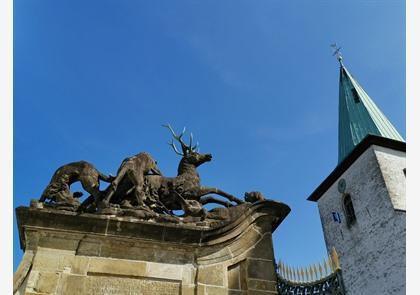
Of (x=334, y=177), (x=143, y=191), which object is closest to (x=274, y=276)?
(x=143, y=191)

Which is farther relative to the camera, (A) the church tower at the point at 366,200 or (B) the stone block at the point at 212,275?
(A) the church tower at the point at 366,200

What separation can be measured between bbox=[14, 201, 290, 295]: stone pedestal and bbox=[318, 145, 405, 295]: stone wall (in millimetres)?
21983

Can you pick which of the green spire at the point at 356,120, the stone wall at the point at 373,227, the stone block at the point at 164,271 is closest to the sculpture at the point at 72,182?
the stone block at the point at 164,271

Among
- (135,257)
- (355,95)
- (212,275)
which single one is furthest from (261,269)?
(355,95)

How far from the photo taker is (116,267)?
4.98 m

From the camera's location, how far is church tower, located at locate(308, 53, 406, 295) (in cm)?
2531

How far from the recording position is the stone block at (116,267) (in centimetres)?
492

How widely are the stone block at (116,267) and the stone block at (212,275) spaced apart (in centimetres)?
74

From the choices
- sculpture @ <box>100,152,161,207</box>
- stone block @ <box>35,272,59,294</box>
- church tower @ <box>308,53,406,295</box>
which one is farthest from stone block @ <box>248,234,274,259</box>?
church tower @ <box>308,53,406,295</box>

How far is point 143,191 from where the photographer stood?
586 cm

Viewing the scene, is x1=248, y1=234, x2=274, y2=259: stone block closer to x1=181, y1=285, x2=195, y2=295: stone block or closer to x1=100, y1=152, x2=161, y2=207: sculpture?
x1=181, y1=285, x2=195, y2=295: stone block

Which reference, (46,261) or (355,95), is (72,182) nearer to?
(46,261)

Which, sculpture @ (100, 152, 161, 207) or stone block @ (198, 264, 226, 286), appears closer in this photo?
stone block @ (198, 264, 226, 286)

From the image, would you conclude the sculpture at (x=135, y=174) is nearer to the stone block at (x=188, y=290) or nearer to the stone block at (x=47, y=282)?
the stone block at (x=47, y=282)
